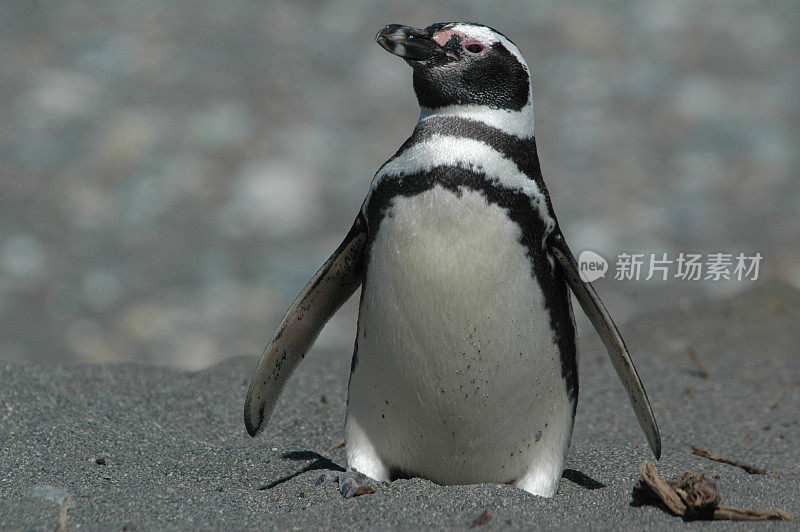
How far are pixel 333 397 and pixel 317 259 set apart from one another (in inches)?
Answer: 112

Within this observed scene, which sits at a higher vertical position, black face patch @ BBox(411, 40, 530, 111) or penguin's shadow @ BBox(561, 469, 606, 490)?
black face patch @ BBox(411, 40, 530, 111)

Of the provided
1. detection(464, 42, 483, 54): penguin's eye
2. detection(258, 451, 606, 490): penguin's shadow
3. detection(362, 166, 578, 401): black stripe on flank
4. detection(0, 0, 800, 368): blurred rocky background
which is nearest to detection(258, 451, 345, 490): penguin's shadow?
detection(258, 451, 606, 490): penguin's shadow

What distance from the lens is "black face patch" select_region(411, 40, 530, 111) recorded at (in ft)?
6.44

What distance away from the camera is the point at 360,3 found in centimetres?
848

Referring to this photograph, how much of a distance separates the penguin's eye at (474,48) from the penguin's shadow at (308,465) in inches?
41.4

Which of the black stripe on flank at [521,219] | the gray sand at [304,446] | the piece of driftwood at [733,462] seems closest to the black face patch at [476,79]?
the black stripe on flank at [521,219]

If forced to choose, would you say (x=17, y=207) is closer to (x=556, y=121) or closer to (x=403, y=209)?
(x=556, y=121)

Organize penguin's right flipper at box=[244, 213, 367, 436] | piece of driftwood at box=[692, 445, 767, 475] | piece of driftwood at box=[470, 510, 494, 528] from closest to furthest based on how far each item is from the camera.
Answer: piece of driftwood at box=[470, 510, 494, 528] → penguin's right flipper at box=[244, 213, 367, 436] → piece of driftwood at box=[692, 445, 767, 475]

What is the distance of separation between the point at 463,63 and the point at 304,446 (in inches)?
47.3

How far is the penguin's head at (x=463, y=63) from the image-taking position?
1.96 meters

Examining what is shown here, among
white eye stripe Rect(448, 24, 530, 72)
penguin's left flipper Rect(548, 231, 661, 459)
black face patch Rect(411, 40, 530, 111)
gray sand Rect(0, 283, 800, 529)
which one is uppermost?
white eye stripe Rect(448, 24, 530, 72)

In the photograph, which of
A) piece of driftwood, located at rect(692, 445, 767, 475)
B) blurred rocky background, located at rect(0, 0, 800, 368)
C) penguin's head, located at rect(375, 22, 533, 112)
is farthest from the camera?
blurred rocky background, located at rect(0, 0, 800, 368)

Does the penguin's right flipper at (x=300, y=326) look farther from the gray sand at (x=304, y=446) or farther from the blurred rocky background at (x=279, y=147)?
the blurred rocky background at (x=279, y=147)

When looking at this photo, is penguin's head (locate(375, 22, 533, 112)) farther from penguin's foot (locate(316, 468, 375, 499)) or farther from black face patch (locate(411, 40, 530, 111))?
penguin's foot (locate(316, 468, 375, 499))
